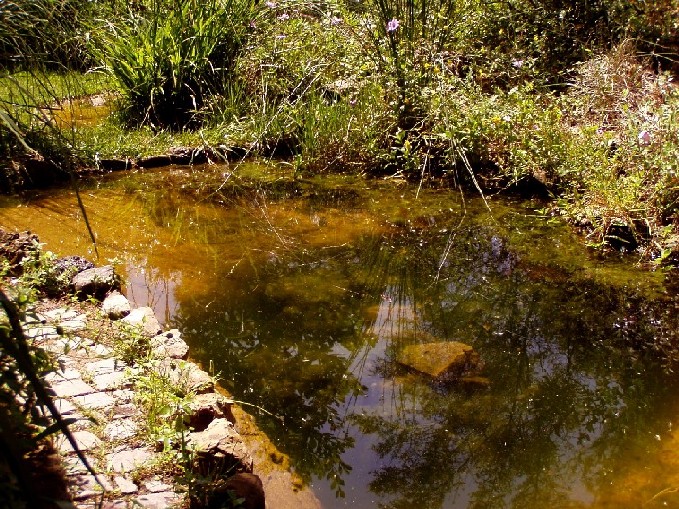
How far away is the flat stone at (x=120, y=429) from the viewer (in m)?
2.16

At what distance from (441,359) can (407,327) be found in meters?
0.37

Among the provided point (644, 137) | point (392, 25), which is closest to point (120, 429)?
point (644, 137)

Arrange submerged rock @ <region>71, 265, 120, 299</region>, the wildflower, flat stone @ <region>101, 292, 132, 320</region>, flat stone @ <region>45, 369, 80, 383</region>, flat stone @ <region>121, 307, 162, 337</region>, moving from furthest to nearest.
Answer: the wildflower < submerged rock @ <region>71, 265, 120, 299</region> < flat stone @ <region>101, 292, 132, 320</region> < flat stone @ <region>121, 307, 162, 337</region> < flat stone @ <region>45, 369, 80, 383</region>

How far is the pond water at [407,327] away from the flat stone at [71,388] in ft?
2.00

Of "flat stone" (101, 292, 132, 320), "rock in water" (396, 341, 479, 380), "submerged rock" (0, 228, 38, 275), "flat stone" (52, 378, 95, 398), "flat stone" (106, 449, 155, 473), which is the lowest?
"rock in water" (396, 341, 479, 380)

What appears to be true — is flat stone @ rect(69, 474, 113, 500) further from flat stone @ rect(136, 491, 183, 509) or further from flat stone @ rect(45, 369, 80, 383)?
flat stone @ rect(45, 369, 80, 383)

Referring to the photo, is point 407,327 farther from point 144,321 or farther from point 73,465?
point 73,465

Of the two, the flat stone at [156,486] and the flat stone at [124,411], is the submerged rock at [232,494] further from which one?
the flat stone at [124,411]

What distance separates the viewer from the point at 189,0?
6184 mm

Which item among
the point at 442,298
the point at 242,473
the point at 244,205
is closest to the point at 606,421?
the point at 442,298

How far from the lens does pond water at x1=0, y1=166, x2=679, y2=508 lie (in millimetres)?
2332

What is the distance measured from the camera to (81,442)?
209 centimetres

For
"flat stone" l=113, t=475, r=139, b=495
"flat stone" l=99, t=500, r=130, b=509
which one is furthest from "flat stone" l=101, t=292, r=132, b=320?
"flat stone" l=99, t=500, r=130, b=509

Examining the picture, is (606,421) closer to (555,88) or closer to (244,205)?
(244,205)
